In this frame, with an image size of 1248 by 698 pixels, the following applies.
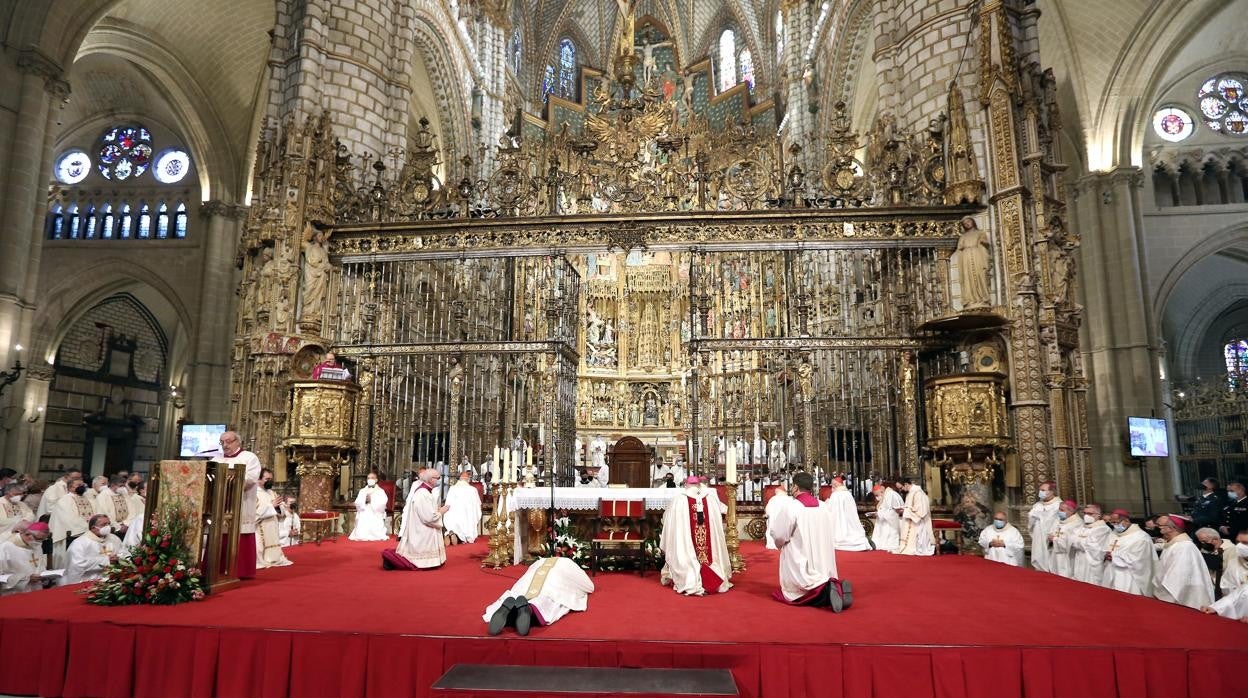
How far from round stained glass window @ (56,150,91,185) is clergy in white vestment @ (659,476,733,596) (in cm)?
3038

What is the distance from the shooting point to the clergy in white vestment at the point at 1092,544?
9.45 m

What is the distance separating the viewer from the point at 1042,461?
37.8 ft

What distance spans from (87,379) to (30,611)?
27.8 m

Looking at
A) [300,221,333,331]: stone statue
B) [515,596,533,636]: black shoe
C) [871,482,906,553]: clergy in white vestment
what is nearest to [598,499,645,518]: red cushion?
[515,596,533,636]: black shoe

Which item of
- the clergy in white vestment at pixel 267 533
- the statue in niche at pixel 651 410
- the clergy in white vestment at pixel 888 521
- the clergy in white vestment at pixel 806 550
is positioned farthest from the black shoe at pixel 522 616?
the statue in niche at pixel 651 410

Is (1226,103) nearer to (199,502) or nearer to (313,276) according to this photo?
(313,276)

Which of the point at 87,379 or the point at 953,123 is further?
the point at 87,379

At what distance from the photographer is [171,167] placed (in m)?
27.9

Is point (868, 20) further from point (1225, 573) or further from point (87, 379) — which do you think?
point (87, 379)

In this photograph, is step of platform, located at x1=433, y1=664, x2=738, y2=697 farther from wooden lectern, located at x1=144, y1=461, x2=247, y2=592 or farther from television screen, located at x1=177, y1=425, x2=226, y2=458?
television screen, located at x1=177, y1=425, x2=226, y2=458

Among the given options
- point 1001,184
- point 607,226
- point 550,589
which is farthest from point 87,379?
point 1001,184

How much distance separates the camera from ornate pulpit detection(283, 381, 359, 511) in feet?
41.4

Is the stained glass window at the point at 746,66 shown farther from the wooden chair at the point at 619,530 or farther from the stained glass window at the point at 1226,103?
the wooden chair at the point at 619,530

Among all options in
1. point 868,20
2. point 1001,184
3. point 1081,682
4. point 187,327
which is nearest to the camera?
point 1081,682
